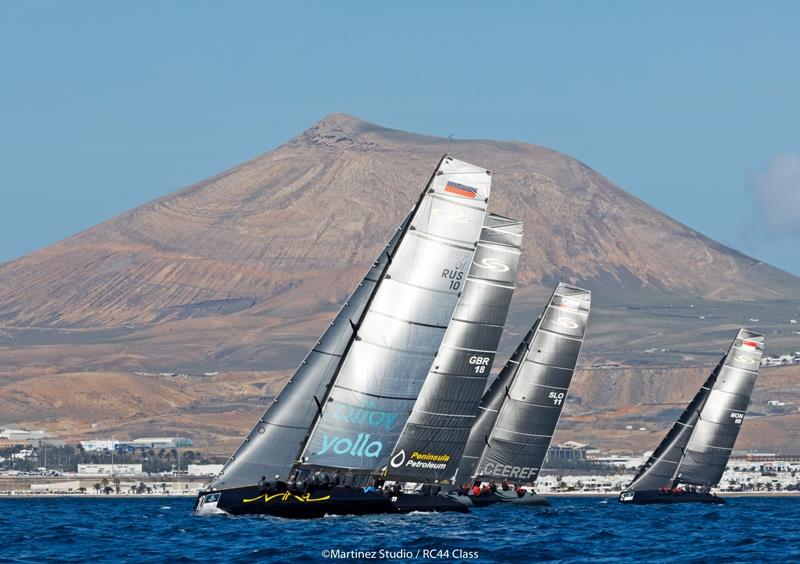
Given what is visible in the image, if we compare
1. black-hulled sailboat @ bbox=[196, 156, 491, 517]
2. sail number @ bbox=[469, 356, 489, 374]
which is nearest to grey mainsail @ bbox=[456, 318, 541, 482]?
sail number @ bbox=[469, 356, 489, 374]

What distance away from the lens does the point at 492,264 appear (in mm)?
61156

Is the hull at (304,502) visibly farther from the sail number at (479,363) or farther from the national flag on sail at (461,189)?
the national flag on sail at (461,189)

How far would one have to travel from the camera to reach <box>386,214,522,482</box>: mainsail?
53500mm

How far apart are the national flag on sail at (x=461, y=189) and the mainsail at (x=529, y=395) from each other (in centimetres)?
2145

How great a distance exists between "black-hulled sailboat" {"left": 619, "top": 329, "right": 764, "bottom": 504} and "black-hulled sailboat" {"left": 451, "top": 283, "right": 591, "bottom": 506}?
15.0 metres

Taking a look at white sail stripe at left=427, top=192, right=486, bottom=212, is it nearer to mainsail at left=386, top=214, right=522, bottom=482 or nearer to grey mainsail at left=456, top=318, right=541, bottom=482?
mainsail at left=386, top=214, right=522, bottom=482

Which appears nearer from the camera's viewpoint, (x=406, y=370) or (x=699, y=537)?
(x=406, y=370)

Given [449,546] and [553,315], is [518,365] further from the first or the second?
[449,546]

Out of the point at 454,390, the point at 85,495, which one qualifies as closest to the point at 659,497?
the point at 454,390

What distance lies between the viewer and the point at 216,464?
199m

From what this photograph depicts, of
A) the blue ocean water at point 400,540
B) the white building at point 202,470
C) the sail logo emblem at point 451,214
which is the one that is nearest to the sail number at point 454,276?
the sail logo emblem at point 451,214

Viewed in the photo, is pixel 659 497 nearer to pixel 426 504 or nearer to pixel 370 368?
pixel 426 504

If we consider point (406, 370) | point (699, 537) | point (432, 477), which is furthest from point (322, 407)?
point (699, 537)

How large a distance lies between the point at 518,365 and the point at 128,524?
18.6m
